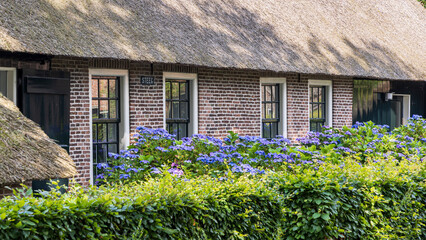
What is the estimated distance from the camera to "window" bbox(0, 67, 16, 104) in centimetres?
998

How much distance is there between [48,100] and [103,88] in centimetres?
156

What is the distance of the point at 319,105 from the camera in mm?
17094

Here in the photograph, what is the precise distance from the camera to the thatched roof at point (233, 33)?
10.4 meters

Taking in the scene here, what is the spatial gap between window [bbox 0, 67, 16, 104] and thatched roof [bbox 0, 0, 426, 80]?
72 cm

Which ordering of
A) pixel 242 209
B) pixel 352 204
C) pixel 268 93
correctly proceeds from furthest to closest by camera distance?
pixel 268 93 → pixel 352 204 → pixel 242 209

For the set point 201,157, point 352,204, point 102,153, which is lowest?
point 352,204

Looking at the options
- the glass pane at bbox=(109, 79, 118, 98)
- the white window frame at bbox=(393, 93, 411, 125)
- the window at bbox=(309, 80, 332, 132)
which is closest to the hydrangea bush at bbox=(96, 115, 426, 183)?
the glass pane at bbox=(109, 79, 118, 98)

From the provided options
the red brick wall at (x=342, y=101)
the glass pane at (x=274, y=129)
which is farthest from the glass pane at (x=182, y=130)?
the red brick wall at (x=342, y=101)

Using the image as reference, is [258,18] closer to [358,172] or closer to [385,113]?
[385,113]

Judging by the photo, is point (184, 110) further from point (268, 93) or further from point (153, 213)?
point (153, 213)

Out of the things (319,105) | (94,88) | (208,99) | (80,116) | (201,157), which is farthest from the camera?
(319,105)

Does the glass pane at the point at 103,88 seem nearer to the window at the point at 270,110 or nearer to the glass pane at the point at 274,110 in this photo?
the window at the point at 270,110

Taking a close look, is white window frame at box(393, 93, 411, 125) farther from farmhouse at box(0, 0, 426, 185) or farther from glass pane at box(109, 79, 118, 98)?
glass pane at box(109, 79, 118, 98)

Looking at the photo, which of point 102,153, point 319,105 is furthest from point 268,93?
point 102,153
